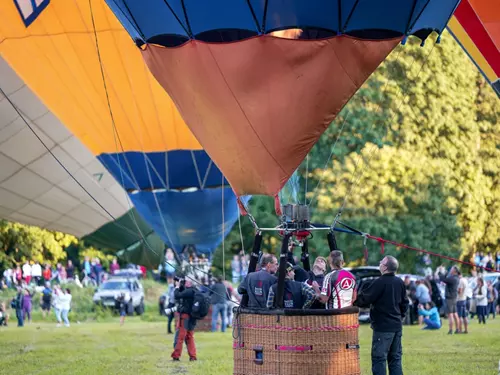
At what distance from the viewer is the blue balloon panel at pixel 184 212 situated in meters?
17.5

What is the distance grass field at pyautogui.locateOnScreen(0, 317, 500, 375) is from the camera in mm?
13211

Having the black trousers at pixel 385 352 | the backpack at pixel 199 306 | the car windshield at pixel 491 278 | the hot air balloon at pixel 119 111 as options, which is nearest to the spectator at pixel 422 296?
the car windshield at pixel 491 278

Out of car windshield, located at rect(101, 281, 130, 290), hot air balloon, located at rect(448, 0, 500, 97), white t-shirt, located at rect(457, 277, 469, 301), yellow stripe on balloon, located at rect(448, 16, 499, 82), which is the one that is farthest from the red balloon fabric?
car windshield, located at rect(101, 281, 130, 290)

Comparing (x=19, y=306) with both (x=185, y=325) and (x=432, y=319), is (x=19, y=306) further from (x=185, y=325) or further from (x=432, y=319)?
(x=185, y=325)

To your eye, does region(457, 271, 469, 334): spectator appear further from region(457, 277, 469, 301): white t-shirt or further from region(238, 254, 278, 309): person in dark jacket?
region(238, 254, 278, 309): person in dark jacket

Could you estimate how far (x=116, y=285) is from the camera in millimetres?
28000

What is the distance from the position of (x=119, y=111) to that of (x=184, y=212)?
1891 mm

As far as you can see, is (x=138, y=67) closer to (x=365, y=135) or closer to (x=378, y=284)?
(x=378, y=284)

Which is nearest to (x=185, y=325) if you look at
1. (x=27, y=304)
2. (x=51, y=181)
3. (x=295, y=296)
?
(x=51, y=181)

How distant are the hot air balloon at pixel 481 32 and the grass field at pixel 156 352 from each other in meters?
3.17

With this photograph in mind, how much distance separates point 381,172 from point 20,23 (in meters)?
13.7

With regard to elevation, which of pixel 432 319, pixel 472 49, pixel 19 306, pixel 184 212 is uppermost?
pixel 472 49

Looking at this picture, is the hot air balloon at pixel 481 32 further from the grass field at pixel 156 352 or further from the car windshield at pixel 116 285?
the car windshield at pixel 116 285

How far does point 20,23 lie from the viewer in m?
15.8
